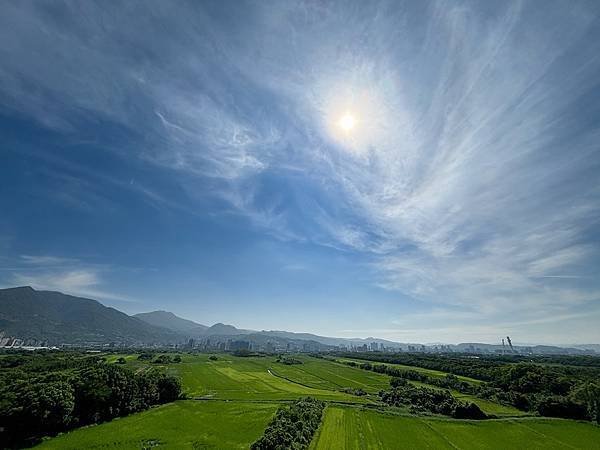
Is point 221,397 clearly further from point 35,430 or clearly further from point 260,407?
point 35,430

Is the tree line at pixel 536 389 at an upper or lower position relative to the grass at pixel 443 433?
upper

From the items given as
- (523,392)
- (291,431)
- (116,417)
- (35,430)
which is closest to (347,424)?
(291,431)

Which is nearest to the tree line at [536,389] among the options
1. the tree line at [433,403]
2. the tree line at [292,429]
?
the tree line at [433,403]

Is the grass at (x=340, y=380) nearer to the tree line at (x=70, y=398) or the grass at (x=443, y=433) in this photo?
the grass at (x=443, y=433)

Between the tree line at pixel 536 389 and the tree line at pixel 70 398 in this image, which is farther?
the tree line at pixel 536 389

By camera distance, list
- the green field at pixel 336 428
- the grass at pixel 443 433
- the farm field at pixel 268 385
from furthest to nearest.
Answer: the farm field at pixel 268 385, the grass at pixel 443 433, the green field at pixel 336 428

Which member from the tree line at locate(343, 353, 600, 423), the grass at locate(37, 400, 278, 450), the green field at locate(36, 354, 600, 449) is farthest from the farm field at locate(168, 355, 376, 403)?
the tree line at locate(343, 353, 600, 423)
